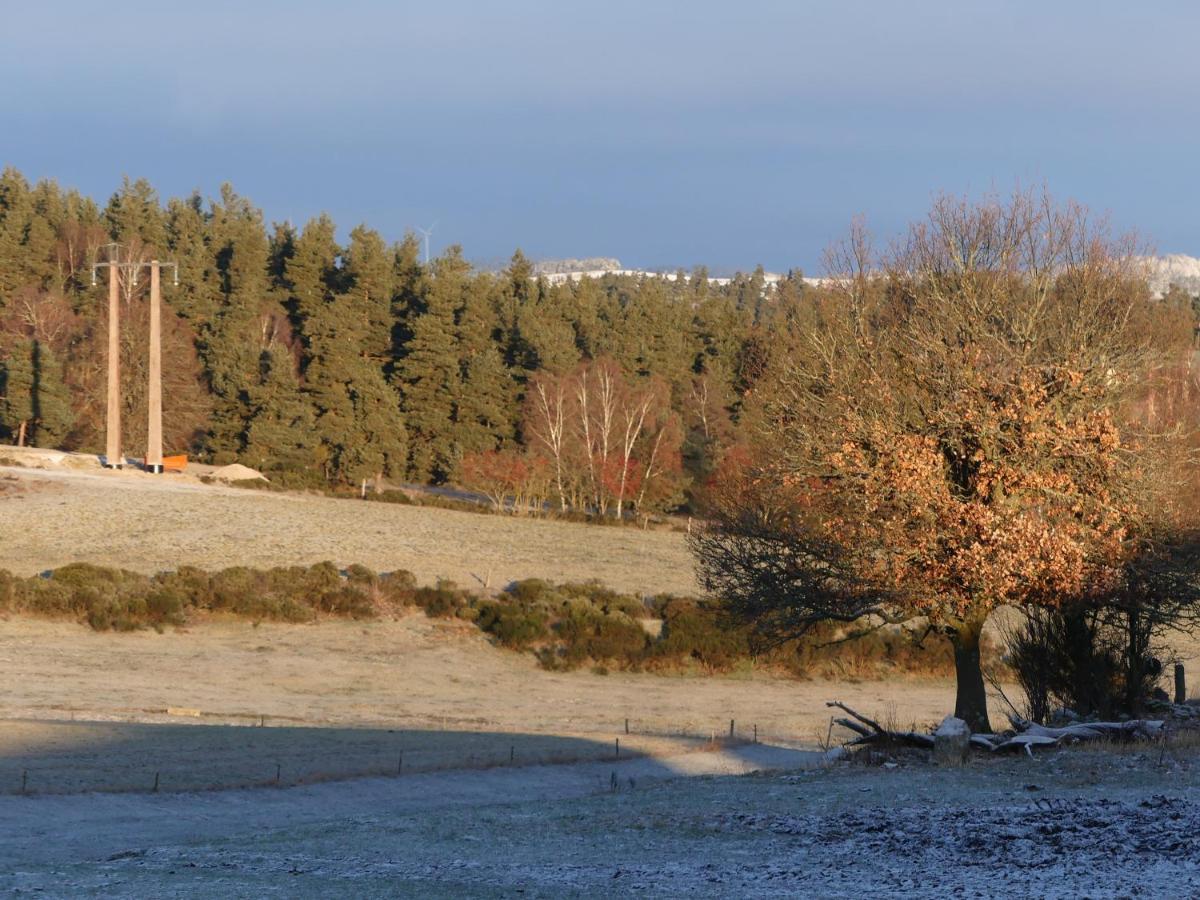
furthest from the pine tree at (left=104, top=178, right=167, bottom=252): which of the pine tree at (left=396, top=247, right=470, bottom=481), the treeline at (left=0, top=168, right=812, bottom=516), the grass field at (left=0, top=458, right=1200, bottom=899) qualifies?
the grass field at (left=0, top=458, right=1200, bottom=899)

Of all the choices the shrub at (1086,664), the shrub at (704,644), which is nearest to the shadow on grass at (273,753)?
the shrub at (1086,664)

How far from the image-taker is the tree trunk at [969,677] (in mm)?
21844

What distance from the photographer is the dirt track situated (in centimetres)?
4794

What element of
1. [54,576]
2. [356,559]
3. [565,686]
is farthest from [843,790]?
[356,559]

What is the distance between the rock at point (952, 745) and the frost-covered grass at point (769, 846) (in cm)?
59

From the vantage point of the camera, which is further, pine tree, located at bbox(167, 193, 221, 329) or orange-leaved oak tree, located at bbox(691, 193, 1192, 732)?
pine tree, located at bbox(167, 193, 221, 329)

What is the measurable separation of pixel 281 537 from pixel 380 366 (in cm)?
3760

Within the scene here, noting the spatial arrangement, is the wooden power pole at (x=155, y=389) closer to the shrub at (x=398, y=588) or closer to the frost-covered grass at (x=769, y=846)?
the shrub at (x=398, y=588)

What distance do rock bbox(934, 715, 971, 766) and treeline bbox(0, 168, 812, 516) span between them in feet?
165

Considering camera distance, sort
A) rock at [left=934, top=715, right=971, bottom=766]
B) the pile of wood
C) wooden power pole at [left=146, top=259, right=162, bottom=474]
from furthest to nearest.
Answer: wooden power pole at [left=146, top=259, right=162, bottom=474] < the pile of wood < rock at [left=934, top=715, right=971, bottom=766]

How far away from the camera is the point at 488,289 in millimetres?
94438

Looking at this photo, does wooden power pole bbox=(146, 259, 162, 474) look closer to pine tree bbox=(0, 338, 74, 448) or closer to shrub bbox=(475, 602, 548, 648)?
pine tree bbox=(0, 338, 74, 448)

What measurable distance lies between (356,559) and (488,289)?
4744 centimetres

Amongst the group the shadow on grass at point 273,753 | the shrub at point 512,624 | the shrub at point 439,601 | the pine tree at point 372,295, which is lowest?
the shadow on grass at point 273,753
